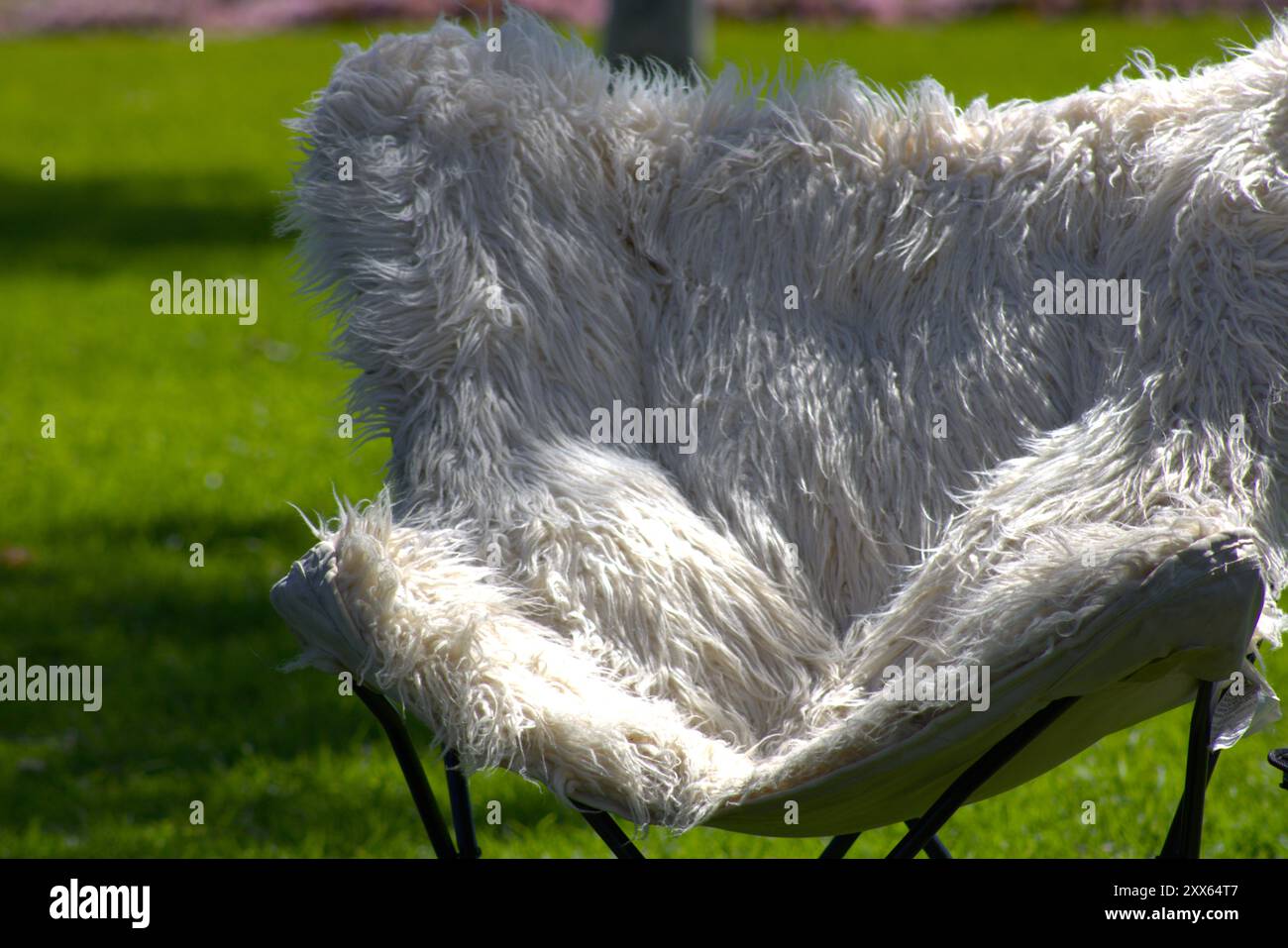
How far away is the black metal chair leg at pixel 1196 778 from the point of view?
1.49 metres

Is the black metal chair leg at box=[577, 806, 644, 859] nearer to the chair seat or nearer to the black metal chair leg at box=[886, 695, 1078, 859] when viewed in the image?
the chair seat

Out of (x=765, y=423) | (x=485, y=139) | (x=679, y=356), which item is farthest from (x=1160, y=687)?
(x=485, y=139)

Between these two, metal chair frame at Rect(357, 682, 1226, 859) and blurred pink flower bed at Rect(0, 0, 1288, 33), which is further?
blurred pink flower bed at Rect(0, 0, 1288, 33)

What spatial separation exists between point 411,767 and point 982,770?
0.68 meters

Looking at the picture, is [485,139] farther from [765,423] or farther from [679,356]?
[765,423]

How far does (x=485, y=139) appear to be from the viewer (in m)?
2.04

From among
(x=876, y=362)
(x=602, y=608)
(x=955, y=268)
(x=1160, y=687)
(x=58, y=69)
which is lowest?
(x=1160, y=687)

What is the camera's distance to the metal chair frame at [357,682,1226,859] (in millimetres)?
1480

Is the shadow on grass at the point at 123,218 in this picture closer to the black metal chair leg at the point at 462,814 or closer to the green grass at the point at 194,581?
the green grass at the point at 194,581

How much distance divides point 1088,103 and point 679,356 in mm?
666

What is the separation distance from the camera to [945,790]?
1539 millimetres

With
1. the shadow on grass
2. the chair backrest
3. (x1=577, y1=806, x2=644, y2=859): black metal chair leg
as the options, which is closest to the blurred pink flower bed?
the shadow on grass

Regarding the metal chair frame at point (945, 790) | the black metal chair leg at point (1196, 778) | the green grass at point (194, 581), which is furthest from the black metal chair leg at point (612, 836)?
the green grass at point (194, 581)

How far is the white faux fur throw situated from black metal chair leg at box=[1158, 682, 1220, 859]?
172 millimetres
